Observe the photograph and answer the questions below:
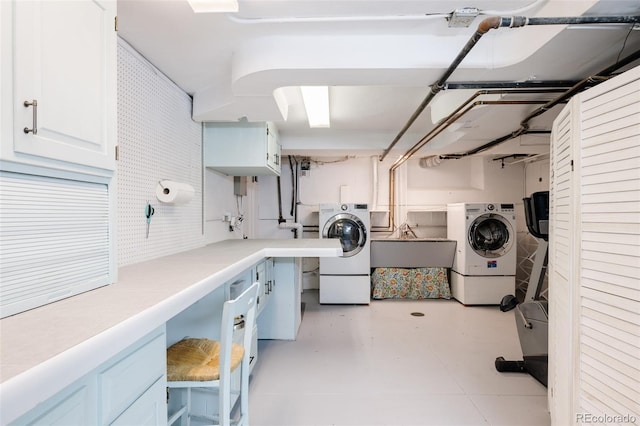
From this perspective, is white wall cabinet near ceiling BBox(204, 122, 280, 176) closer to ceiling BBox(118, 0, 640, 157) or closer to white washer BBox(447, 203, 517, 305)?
ceiling BBox(118, 0, 640, 157)

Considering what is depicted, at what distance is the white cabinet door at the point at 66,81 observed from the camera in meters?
0.93

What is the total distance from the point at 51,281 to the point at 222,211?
101 inches

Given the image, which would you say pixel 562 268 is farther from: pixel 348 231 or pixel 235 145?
pixel 348 231

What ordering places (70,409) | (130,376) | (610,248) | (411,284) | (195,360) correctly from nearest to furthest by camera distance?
(70,409) < (130,376) < (610,248) < (195,360) < (411,284)

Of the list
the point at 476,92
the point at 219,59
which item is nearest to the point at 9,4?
the point at 219,59

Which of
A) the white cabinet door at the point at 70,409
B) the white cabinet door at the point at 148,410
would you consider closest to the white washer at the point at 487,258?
the white cabinet door at the point at 148,410

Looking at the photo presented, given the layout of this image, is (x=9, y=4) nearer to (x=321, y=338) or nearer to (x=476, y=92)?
(x=476, y=92)

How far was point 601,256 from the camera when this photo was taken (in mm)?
1312

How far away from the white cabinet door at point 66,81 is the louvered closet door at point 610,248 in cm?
199

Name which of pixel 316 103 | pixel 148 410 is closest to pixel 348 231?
pixel 316 103

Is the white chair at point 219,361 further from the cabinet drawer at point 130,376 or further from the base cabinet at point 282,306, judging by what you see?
the base cabinet at point 282,306

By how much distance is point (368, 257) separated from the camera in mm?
4730

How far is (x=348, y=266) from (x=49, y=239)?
3.94 m

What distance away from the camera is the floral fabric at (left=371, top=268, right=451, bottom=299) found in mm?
5008
